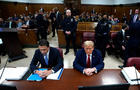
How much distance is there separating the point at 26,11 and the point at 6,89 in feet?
43.7

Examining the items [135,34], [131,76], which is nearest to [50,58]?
[131,76]

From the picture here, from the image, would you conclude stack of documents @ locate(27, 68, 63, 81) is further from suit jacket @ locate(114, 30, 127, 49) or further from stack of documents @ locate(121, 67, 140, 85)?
suit jacket @ locate(114, 30, 127, 49)

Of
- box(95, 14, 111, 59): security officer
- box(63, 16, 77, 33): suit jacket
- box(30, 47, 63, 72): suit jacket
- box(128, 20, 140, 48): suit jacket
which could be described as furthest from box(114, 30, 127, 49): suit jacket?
box(30, 47, 63, 72): suit jacket

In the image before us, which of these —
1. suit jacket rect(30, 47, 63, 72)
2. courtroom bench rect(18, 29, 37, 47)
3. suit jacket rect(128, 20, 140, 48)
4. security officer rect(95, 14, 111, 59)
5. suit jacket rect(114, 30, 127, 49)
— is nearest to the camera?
suit jacket rect(30, 47, 63, 72)

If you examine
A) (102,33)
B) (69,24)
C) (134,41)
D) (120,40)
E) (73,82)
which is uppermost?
(69,24)

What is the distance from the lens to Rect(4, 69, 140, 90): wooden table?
1423 millimetres

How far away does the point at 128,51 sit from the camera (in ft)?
10.5

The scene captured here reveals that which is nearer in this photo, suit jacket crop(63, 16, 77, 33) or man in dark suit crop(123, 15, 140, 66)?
man in dark suit crop(123, 15, 140, 66)

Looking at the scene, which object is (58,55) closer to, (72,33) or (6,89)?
(6,89)

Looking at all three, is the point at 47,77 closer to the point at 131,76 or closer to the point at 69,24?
the point at 131,76

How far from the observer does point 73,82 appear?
1.50 m

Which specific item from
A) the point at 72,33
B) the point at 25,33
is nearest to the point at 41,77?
the point at 72,33

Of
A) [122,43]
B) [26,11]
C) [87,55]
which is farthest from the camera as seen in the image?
[26,11]

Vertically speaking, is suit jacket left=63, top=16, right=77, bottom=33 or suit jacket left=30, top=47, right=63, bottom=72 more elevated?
suit jacket left=63, top=16, right=77, bottom=33
